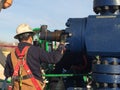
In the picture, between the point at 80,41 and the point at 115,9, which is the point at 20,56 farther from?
the point at 115,9

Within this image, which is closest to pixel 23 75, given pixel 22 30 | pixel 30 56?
pixel 30 56

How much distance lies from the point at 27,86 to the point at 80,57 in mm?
1082

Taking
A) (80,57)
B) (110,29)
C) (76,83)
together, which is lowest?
(76,83)

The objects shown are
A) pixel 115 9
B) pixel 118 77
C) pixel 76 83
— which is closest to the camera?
pixel 118 77

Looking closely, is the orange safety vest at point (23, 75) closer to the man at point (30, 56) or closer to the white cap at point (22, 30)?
the man at point (30, 56)

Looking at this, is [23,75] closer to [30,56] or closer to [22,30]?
[30,56]

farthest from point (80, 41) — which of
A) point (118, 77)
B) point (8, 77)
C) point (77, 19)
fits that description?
point (8, 77)

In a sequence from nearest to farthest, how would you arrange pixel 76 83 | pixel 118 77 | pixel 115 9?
pixel 118 77 → pixel 115 9 → pixel 76 83

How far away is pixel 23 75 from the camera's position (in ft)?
20.6

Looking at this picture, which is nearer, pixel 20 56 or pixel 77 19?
pixel 20 56

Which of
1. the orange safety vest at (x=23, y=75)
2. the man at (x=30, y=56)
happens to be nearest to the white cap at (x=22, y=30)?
the man at (x=30, y=56)

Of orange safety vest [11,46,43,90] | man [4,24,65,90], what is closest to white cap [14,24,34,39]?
man [4,24,65,90]

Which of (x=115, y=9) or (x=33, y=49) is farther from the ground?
(x=115, y=9)

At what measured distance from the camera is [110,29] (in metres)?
6.18
